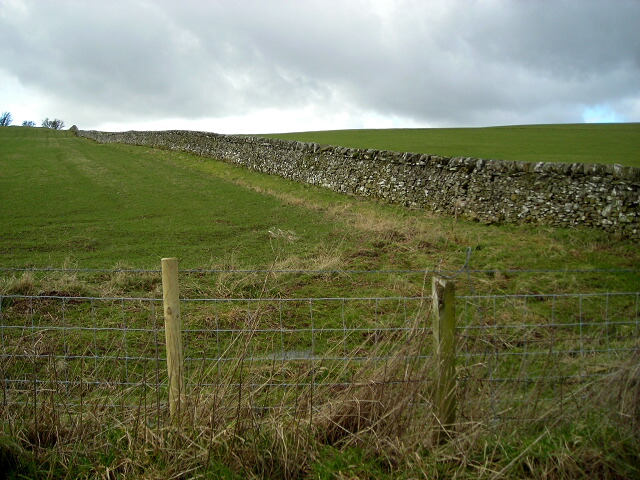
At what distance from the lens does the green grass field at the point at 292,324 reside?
3.74 metres

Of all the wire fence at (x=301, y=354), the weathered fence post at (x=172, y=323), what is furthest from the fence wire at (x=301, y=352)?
the weathered fence post at (x=172, y=323)

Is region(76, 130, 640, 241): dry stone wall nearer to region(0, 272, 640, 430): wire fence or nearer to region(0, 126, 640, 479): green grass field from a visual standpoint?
region(0, 126, 640, 479): green grass field

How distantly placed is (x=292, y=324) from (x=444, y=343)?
4189mm

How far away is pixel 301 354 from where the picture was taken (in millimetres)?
6465

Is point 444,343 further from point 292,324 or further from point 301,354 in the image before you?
point 292,324

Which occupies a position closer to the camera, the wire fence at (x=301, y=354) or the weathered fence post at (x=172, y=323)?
the wire fence at (x=301, y=354)

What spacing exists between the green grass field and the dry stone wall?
536 millimetres

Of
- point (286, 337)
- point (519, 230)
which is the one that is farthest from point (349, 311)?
point (519, 230)

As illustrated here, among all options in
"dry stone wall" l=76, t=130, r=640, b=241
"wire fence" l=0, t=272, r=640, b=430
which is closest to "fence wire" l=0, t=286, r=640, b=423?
"wire fence" l=0, t=272, r=640, b=430

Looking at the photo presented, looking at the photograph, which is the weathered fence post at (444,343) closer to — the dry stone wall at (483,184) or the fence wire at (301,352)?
the fence wire at (301,352)

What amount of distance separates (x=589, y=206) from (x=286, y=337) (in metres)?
9.44

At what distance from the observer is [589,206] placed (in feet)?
44.1

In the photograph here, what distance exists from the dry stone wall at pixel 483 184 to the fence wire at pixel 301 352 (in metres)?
2.62

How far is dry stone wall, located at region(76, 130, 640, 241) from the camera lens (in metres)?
13.0
